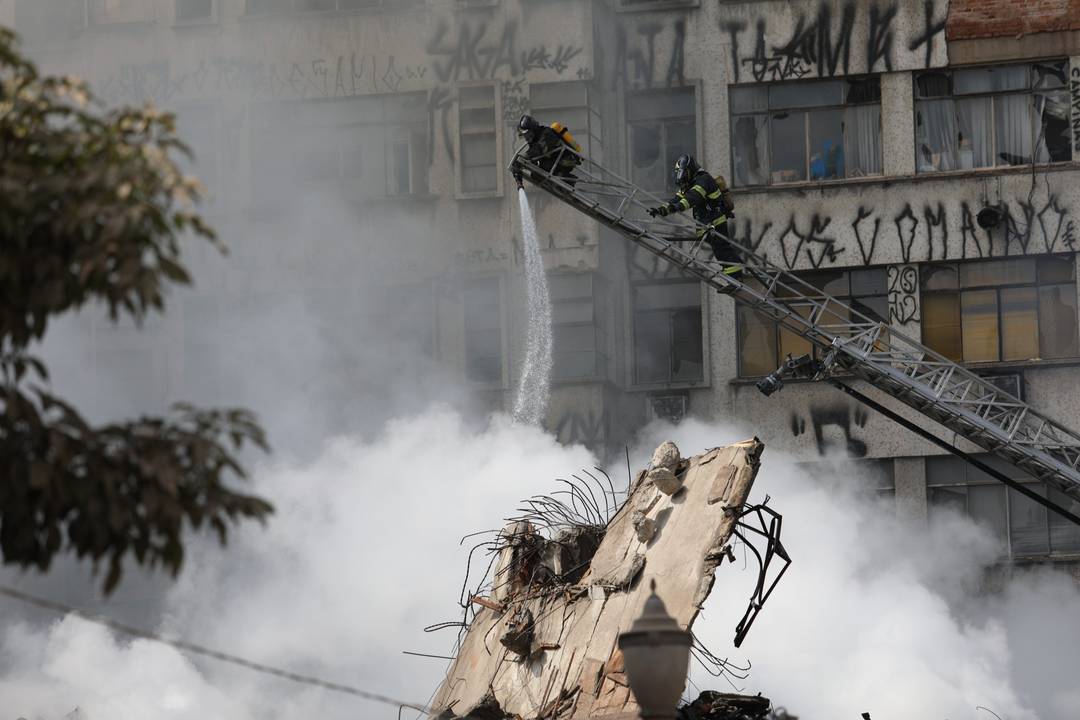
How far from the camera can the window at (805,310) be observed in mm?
29391

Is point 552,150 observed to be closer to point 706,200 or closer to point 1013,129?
point 706,200

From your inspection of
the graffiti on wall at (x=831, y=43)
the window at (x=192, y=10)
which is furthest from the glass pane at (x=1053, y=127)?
the window at (x=192, y=10)

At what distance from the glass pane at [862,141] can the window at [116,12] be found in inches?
486

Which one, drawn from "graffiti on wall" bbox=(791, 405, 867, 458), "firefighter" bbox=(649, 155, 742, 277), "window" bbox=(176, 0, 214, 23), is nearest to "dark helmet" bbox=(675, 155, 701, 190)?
"firefighter" bbox=(649, 155, 742, 277)

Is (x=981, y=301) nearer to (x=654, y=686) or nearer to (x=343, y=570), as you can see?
(x=343, y=570)

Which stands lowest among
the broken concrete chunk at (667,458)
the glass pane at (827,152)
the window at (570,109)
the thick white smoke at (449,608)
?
the thick white smoke at (449,608)

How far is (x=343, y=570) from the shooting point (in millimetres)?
25328

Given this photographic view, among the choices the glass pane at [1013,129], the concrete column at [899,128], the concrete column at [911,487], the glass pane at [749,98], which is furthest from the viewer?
the glass pane at [749,98]

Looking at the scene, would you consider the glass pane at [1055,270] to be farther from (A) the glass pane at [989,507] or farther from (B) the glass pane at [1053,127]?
(A) the glass pane at [989,507]

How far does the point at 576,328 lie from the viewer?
28.9m

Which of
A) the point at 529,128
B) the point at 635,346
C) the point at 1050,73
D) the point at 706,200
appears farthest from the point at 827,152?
the point at 529,128

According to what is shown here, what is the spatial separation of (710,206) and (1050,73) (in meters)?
13.1

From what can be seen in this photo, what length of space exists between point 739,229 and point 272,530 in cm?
918

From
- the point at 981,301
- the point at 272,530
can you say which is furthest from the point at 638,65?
the point at 272,530
